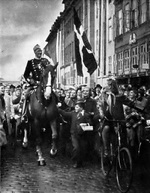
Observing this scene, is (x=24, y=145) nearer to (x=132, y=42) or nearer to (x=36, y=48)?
(x=36, y=48)

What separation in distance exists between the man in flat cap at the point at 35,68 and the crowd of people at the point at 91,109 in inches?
15.3

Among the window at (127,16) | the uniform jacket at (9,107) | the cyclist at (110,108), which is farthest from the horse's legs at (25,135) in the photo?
the window at (127,16)

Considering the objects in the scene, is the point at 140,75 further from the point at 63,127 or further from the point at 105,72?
the point at 63,127

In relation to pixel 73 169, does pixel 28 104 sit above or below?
above

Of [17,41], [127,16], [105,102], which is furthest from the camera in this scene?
[127,16]

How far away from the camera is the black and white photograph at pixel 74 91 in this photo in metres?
6.55

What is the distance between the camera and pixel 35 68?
320 inches

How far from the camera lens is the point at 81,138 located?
7953 millimetres

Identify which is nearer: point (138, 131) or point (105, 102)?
point (105, 102)

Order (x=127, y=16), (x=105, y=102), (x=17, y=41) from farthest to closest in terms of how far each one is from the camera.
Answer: (x=127, y=16)
(x=17, y=41)
(x=105, y=102)

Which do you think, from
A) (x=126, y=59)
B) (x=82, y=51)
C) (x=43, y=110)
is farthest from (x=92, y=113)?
(x=82, y=51)

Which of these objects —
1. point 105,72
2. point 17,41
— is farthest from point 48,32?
point 105,72

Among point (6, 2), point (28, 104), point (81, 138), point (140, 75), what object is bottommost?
point (81, 138)

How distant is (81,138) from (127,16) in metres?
3.71
